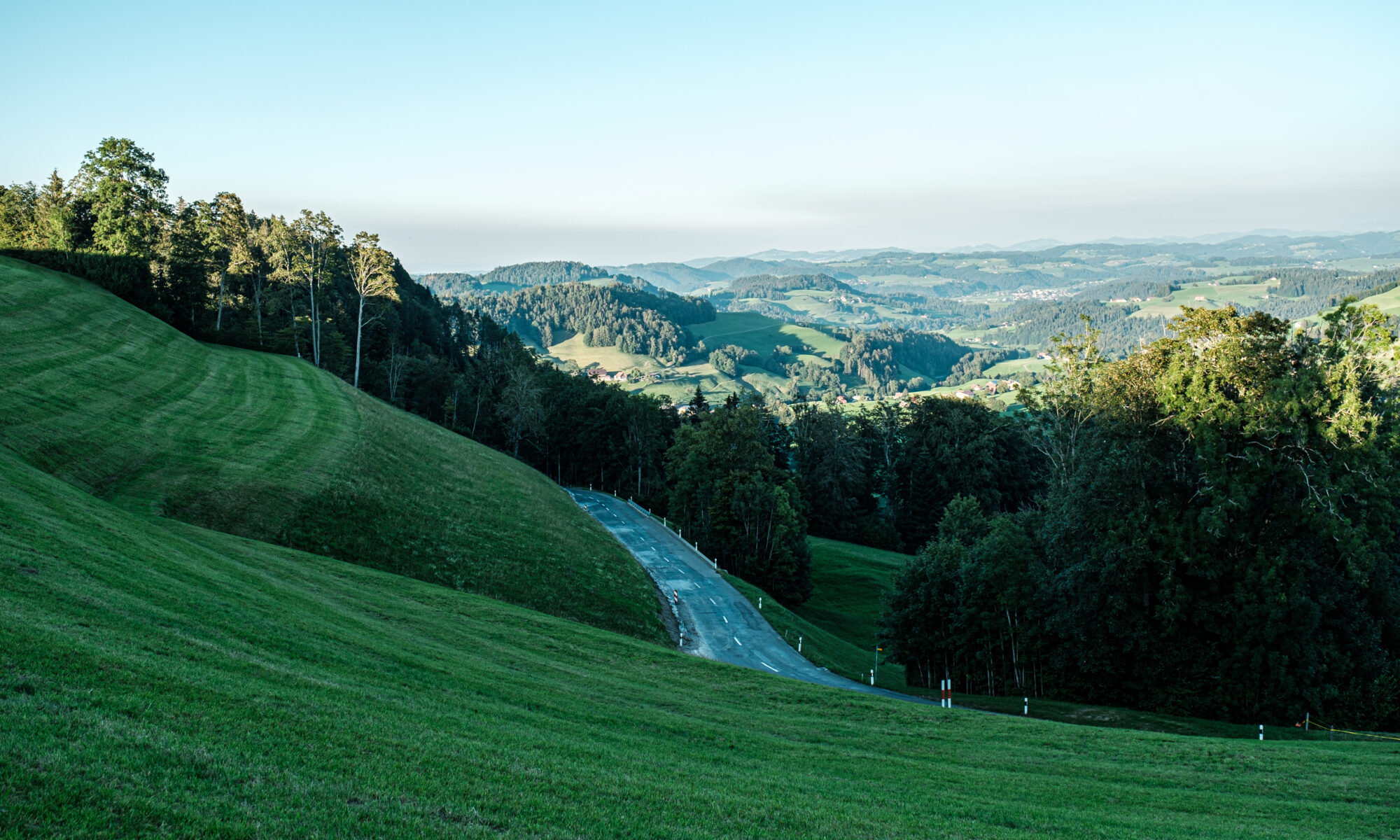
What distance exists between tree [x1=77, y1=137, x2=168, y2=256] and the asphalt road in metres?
45.5

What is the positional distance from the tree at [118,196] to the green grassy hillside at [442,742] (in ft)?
156

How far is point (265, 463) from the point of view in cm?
3503

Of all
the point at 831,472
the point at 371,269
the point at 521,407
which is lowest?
the point at 831,472

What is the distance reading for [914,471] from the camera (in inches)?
3935

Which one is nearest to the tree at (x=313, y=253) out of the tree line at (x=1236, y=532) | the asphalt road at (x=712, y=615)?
the asphalt road at (x=712, y=615)

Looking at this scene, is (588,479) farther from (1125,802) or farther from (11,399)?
(1125,802)

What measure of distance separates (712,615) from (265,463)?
25878mm

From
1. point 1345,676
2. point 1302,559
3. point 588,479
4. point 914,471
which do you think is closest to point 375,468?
point 1302,559

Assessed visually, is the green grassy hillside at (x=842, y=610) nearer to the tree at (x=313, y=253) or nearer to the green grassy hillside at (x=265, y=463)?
the green grassy hillside at (x=265, y=463)

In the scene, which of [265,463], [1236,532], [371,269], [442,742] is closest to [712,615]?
[265,463]

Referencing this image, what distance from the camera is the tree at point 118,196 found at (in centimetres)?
5969

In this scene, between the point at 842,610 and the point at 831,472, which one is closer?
the point at 842,610

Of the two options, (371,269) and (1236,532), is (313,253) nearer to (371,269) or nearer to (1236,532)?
(371,269)

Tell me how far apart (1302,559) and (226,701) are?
37754 millimetres
